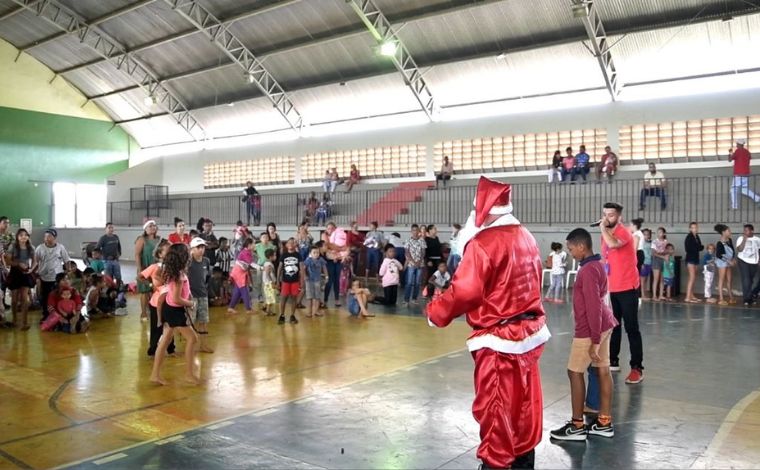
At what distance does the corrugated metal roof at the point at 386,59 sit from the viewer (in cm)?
1900

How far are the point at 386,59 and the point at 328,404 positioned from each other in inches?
781

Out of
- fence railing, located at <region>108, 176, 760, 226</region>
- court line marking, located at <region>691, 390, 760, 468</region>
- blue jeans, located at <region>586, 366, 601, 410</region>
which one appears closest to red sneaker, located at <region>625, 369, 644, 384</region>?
court line marking, located at <region>691, 390, 760, 468</region>

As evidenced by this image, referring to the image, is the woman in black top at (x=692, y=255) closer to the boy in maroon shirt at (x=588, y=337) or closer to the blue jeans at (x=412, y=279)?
the blue jeans at (x=412, y=279)

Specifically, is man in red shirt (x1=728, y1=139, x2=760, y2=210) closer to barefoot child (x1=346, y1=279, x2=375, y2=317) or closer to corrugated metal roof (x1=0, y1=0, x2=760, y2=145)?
corrugated metal roof (x1=0, y1=0, x2=760, y2=145)

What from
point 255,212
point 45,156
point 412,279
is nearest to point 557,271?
point 412,279

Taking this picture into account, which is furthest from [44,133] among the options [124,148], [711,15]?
[711,15]

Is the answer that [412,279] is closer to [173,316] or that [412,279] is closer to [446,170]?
[173,316]

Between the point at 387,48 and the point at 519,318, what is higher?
the point at 387,48

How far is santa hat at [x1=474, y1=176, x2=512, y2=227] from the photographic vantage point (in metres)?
3.55

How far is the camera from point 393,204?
1000 inches

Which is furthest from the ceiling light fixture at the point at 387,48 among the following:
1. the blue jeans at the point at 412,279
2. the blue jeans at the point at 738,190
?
the blue jeans at the point at 738,190

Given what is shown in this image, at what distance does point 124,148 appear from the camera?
120ft

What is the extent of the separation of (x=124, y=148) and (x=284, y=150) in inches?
453

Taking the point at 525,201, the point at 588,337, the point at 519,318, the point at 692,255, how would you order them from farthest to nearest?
1. the point at 525,201
2. the point at 692,255
3. the point at 588,337
4. the point at 519,318
